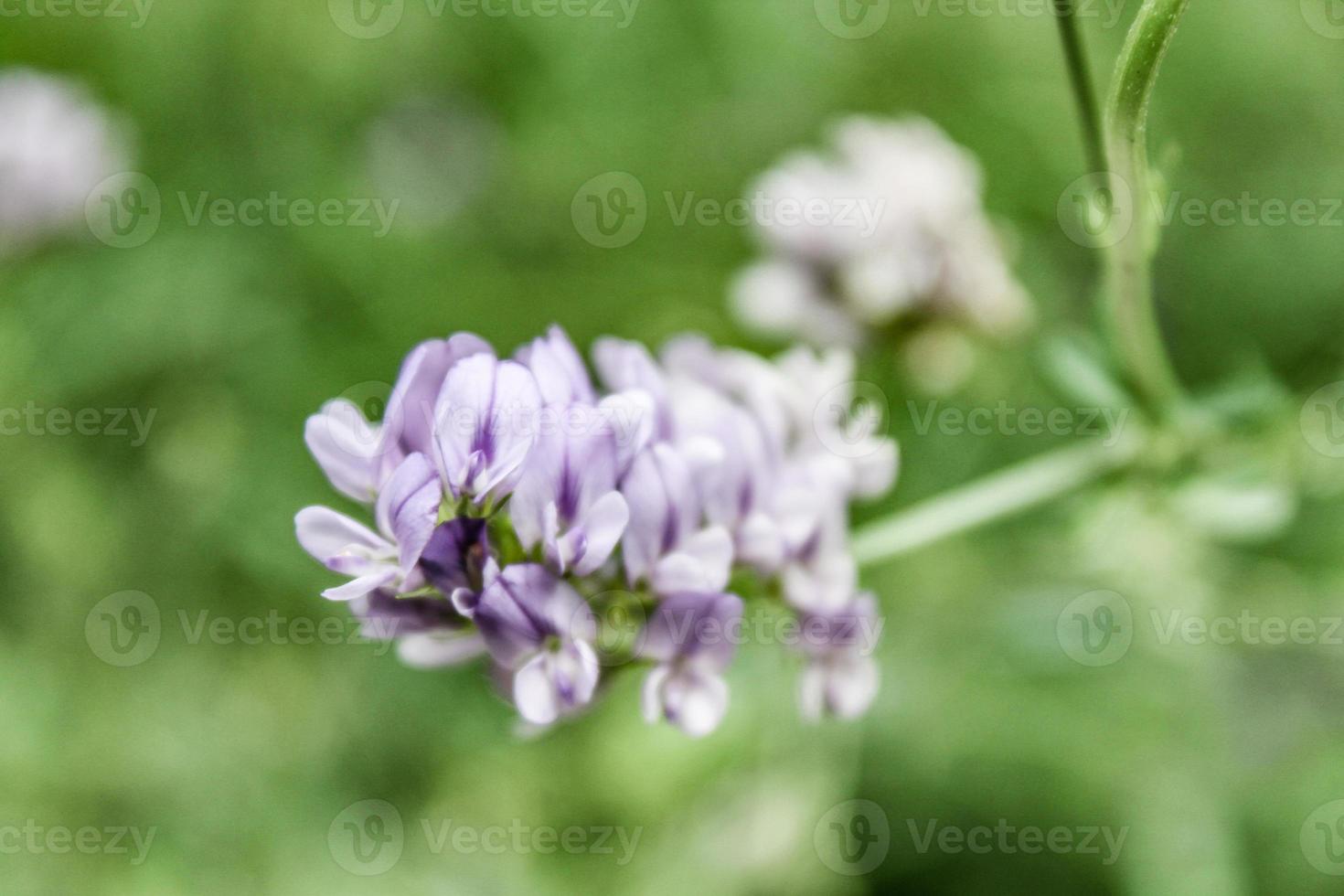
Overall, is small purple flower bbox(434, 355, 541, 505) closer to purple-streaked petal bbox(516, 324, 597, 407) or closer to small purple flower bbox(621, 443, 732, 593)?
purple-streaked petal bbox(516, 324, 597, 407)

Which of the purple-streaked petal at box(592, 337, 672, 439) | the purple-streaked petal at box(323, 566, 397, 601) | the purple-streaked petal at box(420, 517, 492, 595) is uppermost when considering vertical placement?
the purple-streaked petal at box(592, 337, 672, 439)

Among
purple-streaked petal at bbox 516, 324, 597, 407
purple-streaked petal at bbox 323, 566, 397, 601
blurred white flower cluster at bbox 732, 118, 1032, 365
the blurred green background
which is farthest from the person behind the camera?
the blurred green background

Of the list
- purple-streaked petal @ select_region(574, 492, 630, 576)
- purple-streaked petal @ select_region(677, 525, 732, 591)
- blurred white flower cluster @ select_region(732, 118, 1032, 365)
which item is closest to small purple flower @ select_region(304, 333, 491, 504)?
purple-streaked petal @ select_region(574, 492, 630, 576)

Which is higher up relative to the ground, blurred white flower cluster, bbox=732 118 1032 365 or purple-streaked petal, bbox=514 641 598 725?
→ blurred white flower cluster, bbox=732 118 1032 365

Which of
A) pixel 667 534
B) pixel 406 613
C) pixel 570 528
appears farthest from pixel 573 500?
pixel 406 613

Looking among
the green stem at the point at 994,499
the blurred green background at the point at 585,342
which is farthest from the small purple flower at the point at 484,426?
the blurred green background at the point at 585,342

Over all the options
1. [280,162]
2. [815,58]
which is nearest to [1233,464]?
[815,58]
